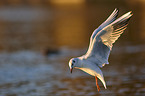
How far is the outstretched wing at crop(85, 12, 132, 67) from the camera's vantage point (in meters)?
9.59

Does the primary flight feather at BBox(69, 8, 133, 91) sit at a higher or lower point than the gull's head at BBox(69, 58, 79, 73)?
higher

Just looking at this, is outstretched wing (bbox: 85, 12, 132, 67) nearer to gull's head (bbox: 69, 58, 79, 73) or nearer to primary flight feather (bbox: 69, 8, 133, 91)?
primary flight feather (bbox: 69, 8, 133, 91)

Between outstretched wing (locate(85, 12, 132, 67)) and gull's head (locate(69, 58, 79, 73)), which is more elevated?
outstretched wing (locate(85, 12, 132, 67))

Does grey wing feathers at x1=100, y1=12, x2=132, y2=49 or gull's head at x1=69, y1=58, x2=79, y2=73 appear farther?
gull's head at x1=69, y1=58, x2=79, y2=73

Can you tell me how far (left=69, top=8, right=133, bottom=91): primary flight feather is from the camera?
380 inches

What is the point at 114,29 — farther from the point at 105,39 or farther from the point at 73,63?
the point at 73,63

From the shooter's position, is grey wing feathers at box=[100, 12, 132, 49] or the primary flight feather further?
the primary flight feather

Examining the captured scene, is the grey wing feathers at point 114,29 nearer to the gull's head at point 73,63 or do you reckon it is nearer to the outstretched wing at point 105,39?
the outstretched wing at point 105,39

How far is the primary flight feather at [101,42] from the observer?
31.7 feet

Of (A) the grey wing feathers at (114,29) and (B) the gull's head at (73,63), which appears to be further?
(B) the gull's head at (73,63)

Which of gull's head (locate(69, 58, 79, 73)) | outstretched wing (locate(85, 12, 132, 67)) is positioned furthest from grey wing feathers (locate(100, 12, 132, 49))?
gull's head (locate(69, 58, 79, 73))

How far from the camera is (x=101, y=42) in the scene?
10062mm

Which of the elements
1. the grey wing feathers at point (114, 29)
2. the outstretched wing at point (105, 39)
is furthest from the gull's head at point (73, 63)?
the grey wing feathers at point (114, 29)

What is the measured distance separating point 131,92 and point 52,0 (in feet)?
335
